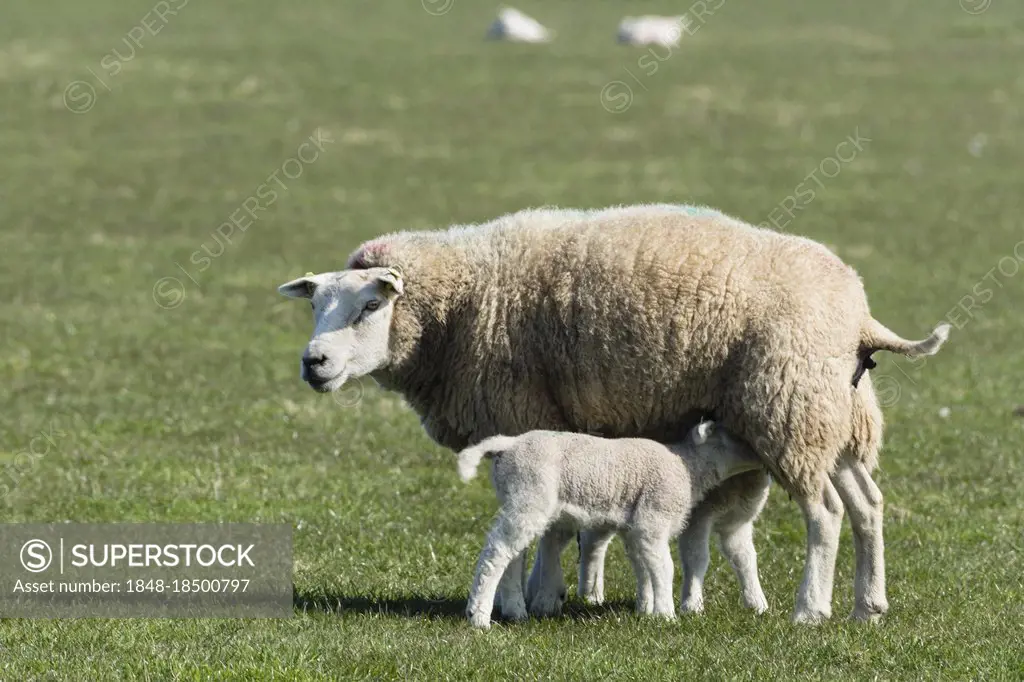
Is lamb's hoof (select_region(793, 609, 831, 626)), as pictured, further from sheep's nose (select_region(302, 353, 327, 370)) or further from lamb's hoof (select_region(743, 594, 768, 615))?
sheep's nose (select_region(302, 353, 327, 370))

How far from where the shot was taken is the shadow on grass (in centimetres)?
867

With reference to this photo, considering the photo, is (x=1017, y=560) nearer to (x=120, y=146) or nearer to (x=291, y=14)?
(x=120, y=146)

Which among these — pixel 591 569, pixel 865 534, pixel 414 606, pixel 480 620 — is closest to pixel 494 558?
pixel 480 620

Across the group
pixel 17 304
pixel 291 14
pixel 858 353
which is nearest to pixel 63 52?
pixel 291 14

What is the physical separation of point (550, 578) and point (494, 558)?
0.80m

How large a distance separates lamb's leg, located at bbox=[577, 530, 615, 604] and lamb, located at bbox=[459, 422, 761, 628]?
77 cm

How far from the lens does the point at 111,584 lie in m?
9.56

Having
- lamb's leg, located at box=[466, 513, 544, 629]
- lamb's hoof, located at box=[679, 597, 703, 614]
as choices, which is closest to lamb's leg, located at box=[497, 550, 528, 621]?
lamb's leg, located at box=[466, 513, 544, 629]

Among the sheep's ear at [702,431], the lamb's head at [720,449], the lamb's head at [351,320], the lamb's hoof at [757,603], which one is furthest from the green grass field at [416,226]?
the lamb's head at [351,320]

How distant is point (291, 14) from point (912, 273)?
29.6m

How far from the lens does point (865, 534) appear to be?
880cm

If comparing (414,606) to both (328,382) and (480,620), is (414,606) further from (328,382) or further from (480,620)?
(328,382)

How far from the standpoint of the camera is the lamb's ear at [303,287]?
8.91m

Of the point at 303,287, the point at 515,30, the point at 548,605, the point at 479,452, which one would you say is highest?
the point at 303,287
